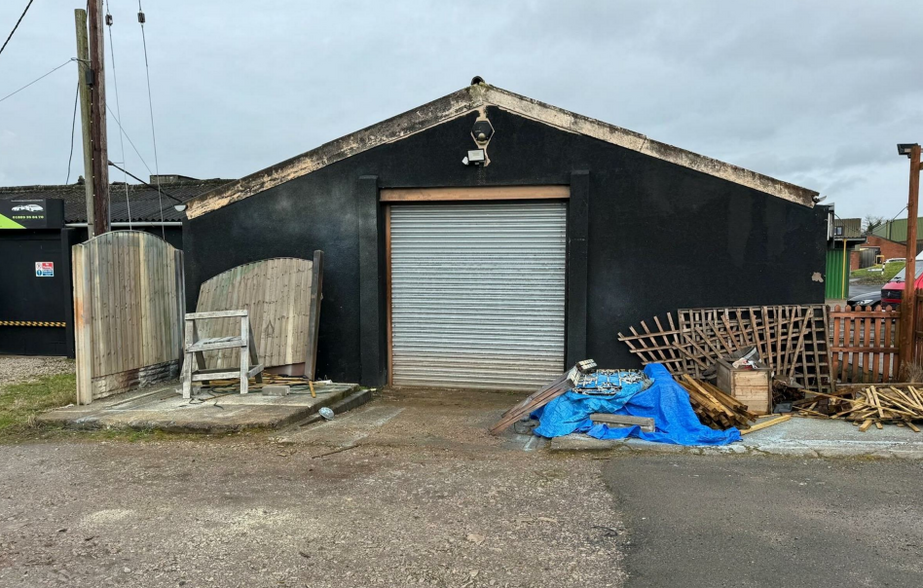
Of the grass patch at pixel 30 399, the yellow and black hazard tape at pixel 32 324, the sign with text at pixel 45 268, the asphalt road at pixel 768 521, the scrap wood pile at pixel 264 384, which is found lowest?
the asphalt road at pixel 768 521

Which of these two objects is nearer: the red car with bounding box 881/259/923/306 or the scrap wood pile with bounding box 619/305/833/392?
the scrap wood pile with bounding box 619/305/833/392

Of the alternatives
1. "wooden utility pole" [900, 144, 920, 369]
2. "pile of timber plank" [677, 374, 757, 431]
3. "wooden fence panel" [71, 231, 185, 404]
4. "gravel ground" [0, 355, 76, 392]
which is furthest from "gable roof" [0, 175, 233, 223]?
"wooden utility pole" [900, 144, 920, 369]

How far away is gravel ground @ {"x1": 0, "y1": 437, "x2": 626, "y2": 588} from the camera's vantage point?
3859mm

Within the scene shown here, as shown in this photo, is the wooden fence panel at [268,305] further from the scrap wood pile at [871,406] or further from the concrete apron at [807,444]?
the scrap wood pile at [871,406]

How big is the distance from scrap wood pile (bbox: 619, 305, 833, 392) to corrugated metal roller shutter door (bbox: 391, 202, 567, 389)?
157 centimetres

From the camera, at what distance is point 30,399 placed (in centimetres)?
909

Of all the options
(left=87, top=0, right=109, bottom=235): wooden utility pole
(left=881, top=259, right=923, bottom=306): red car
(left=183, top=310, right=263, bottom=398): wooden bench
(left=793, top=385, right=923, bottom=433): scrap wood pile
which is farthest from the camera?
(left=881, top=259, right=923, bottom=306): red car

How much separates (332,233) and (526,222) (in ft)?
9.85

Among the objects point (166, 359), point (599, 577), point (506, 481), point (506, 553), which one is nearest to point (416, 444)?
point (506, 481)

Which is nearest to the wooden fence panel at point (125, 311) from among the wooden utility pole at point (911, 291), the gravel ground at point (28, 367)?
the gravel ground at point (28, 367)

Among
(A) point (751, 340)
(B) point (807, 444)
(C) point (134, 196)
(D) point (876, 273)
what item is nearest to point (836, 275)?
(A) point (751, 340)

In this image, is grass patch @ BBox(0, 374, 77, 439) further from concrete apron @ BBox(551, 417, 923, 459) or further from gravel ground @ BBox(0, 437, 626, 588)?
concrete apron @ BBox(551, 417, 923, 459)

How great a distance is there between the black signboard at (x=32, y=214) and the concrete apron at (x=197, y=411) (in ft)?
20.9

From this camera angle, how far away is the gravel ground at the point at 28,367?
11023mm
